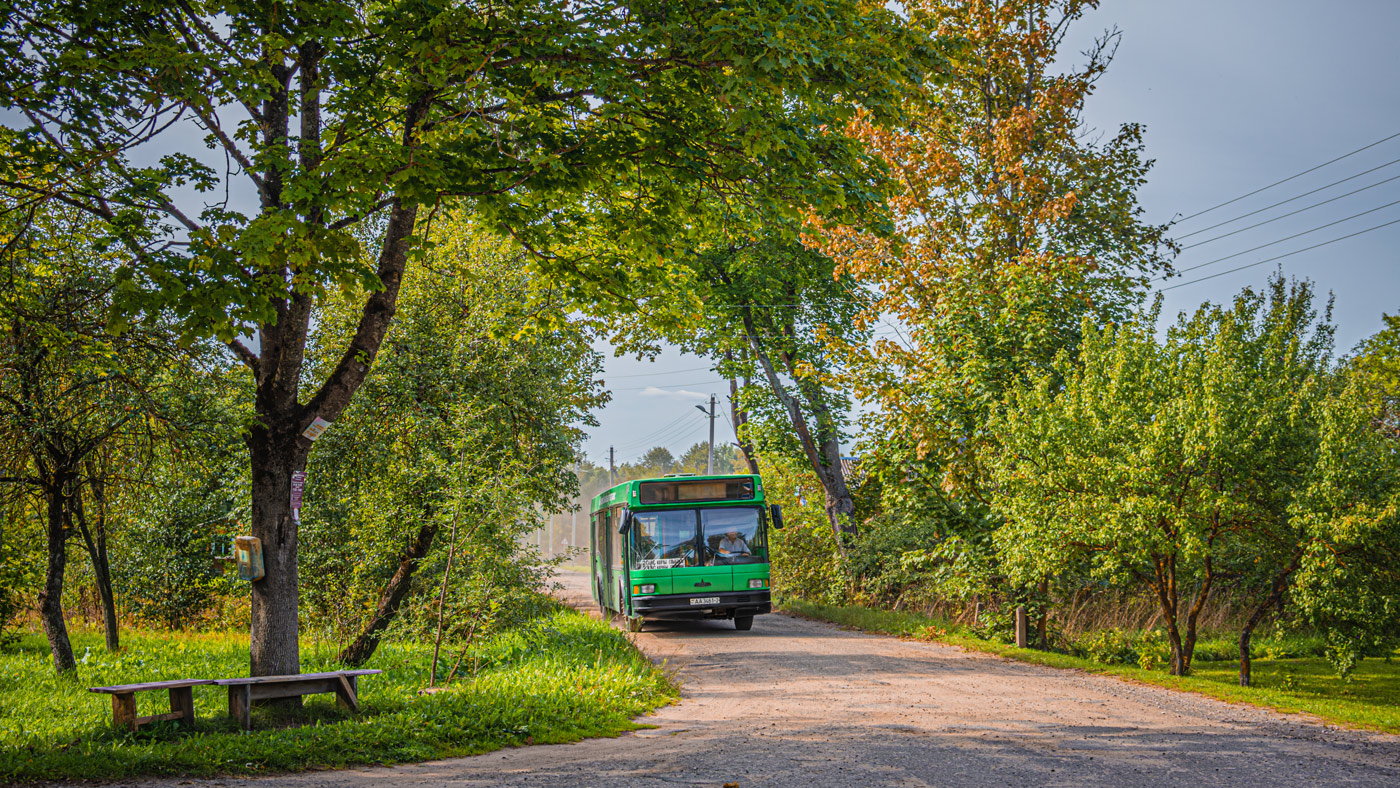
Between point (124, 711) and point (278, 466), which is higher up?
point (278, 466)

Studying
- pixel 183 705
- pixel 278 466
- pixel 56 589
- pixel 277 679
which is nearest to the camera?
pixel 183 705

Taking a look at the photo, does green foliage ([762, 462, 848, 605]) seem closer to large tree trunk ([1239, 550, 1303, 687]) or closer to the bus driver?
the bus driver

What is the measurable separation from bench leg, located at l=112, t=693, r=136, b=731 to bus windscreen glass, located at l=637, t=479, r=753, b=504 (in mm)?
10884

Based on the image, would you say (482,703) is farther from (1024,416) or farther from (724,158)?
(1024,416)

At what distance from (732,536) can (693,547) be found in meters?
0.78

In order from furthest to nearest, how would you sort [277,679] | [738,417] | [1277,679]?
[738,417] < [1277,679] < [277,679]

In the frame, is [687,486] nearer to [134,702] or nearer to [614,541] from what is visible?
[614,541]

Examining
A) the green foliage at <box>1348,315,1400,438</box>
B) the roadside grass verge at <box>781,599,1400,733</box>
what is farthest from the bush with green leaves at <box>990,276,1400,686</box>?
the green foliage at <box>1348,315,1400,438</box>

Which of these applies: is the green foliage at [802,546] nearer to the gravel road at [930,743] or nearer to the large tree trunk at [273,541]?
the gravel road at [930,743]

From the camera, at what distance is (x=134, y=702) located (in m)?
7.72

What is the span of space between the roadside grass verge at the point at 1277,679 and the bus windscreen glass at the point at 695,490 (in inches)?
168

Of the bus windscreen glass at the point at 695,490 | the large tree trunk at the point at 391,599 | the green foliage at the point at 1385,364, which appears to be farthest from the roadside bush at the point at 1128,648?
the green foliage at the point at 1385,364

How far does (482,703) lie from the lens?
29.1ft

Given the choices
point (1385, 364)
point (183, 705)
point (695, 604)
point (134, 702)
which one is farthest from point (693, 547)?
point (1385, 364)
